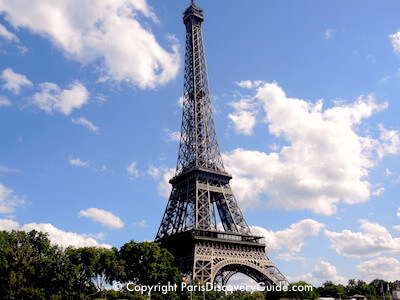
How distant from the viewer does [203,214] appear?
272 ft

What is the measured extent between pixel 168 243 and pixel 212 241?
10.5 metres

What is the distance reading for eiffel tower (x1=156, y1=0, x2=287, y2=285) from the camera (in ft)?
255

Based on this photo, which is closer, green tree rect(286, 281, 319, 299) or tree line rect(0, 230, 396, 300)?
tree line rect(0, 230, 396, 300)

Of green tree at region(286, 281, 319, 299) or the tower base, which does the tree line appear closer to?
the tower base

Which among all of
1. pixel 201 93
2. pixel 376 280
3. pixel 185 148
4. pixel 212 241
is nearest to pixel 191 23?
pixel 201 93

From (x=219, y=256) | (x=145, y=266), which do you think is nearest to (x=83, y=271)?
(x=145, y=266)

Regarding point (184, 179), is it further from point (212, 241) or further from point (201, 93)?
point (201, 93)

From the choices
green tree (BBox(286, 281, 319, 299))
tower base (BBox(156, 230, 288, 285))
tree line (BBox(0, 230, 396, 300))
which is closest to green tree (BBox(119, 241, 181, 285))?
tree line (BBox(0, 230, 396, 300))

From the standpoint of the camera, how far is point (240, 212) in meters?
88.9

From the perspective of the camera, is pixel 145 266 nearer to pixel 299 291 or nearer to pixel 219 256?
pixel 219 256

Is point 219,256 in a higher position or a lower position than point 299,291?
higher

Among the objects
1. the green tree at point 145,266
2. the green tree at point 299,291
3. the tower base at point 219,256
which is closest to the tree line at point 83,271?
the green tree at point 145,266

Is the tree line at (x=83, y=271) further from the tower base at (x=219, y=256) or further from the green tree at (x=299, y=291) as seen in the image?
the green tree at (x=299, y=291)

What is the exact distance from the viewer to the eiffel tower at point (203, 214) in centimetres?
7762
